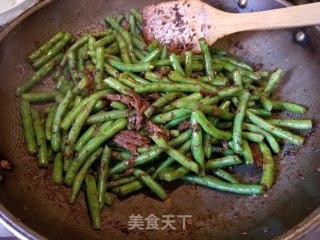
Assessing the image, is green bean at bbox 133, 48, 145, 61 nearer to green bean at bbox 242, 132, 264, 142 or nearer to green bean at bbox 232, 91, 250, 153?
green bean at bbox 232, 91, 250, 153

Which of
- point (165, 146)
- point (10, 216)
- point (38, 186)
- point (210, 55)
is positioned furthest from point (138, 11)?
point (10, 216)

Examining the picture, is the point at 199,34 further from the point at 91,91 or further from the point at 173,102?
the point at 91,91

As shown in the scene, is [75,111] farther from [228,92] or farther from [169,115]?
[228,92]

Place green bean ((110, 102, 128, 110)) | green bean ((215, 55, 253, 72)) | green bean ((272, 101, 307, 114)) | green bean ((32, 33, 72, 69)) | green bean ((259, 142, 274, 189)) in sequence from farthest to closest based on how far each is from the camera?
1. green bean ((215, 55, 253, 72))
2. green bean ((32, 33, 72, 69))
3. green bean ((272, 101, 307, 114))
4. green bean ((110, 102, 128, 110))
5. green bean ((259, 142, 274, 189))

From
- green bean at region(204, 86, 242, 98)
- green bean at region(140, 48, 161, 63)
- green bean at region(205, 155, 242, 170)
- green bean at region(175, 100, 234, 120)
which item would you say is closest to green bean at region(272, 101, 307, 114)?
green bean at region(204, 86, 242, 98)

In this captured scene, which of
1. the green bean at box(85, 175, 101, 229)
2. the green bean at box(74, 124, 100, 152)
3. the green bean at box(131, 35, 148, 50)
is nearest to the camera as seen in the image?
the green bean at box(85, 175, 101, 229)

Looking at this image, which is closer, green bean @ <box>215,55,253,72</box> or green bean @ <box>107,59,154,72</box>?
green bean @ <box>107,59,154,72</box>

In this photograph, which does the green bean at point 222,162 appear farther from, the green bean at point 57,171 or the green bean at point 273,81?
the green bean at point 57,171

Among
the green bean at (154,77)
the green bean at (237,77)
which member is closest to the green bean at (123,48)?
the green bean at (154,77)
